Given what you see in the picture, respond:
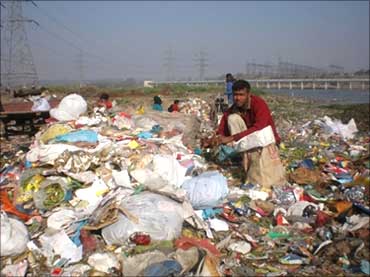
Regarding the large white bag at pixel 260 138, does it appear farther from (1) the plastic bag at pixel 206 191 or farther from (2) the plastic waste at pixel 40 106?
(2) the plastic waste at pixel 40 106

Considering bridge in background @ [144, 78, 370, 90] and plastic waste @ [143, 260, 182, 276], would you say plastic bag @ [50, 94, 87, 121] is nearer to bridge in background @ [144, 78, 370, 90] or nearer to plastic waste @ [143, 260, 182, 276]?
plastic waste @ [143, 260, 182, 276]

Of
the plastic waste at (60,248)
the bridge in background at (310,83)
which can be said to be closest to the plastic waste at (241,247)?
the plastic waste at (60,248)

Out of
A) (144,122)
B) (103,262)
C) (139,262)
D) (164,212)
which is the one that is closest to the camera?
(139,262)

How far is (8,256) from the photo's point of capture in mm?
3271

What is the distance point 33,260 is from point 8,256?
21 cm

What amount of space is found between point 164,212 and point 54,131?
2.73m

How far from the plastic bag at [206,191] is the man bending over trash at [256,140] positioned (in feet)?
2.11

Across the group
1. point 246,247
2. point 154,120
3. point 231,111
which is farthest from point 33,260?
point 154,120

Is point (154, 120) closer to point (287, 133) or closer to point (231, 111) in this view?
point (231, 111)

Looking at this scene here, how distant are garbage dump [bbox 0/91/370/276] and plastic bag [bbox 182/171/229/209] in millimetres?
14

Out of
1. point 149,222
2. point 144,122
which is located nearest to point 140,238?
point 149,222

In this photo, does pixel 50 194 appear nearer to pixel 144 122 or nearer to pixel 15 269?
pixel 15 269

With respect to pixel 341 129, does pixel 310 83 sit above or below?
above

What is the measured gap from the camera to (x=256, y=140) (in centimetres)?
469
